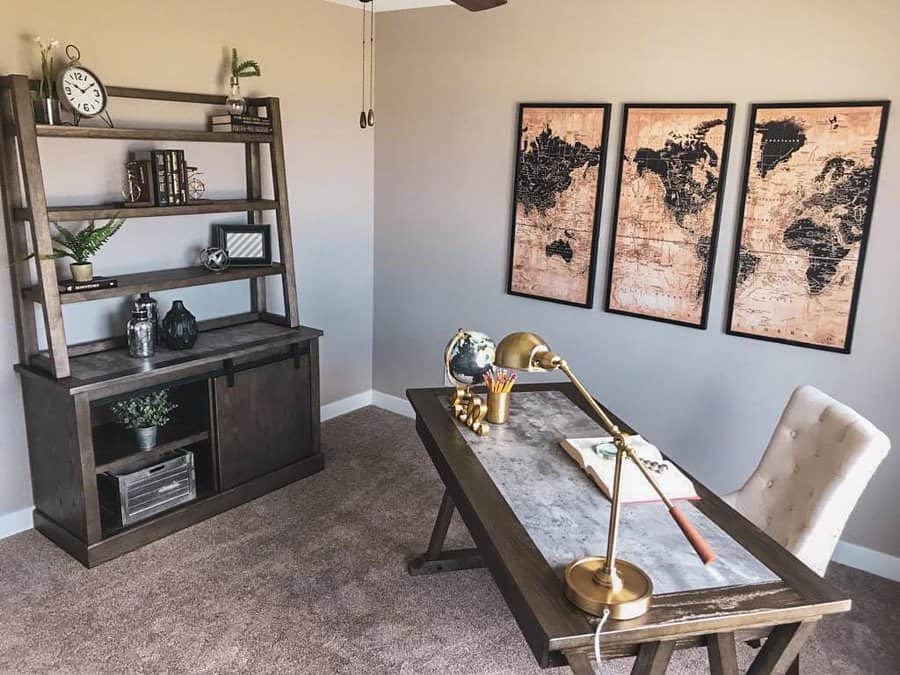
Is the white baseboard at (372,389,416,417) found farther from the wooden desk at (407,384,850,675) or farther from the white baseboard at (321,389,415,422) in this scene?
the wooden desk at (407,384,850,675)

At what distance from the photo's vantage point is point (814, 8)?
111 inches

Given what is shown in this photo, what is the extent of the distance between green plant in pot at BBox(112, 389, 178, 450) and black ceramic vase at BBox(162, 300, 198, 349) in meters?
0.22

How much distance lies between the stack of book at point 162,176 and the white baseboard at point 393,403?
1947mm

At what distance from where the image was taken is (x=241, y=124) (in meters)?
3.36

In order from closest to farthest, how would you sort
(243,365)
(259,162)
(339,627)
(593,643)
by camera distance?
1. (593,643)
2. (339,627)
3. (243,365)
4. (259,162)

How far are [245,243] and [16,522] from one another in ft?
5.19

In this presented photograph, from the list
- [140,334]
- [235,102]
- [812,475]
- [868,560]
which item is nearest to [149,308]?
[140,334]

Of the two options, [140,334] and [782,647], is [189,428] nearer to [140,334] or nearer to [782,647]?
[140,334]

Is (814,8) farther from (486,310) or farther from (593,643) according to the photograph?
(593,643)

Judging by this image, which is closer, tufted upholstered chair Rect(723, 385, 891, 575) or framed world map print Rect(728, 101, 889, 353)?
tufted upholstered chair Rect(723, 385, 891, 575)

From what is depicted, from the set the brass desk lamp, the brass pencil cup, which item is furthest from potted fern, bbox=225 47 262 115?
the brass desk lamp

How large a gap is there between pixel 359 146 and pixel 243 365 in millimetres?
1659

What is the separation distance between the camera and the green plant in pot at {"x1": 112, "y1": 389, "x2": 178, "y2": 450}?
3.00m

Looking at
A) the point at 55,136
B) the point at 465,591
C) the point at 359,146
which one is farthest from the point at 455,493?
the point at 359,146
